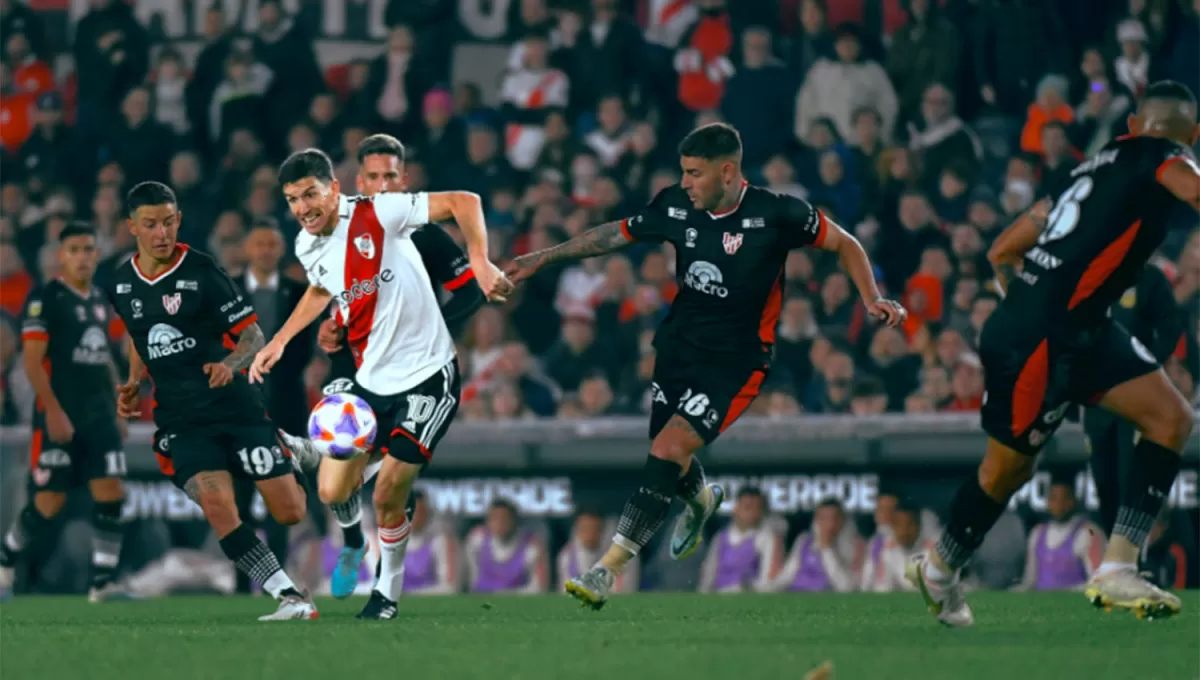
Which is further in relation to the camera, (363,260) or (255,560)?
(363,260)

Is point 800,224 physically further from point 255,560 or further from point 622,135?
point 622,135

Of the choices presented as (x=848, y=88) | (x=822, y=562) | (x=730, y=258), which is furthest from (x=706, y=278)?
(x=848, y=88)

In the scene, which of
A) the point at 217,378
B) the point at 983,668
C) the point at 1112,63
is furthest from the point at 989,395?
the point at 1112,63

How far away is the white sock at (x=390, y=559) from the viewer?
9969 mm

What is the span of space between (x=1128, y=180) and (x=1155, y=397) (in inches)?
36.1

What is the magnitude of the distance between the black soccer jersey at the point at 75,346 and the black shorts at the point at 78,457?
9 cm

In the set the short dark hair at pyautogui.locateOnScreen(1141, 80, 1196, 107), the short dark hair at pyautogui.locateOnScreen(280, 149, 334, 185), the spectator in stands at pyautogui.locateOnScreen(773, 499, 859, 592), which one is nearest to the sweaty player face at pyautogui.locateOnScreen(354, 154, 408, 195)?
the short dark hair at pyautogui.locateOnScreen(280, 149, 334, 185)

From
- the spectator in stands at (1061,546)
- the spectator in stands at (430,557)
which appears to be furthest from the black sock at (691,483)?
the spectator in stands at (430,557)

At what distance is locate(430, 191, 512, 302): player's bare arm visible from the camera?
9.23 metres

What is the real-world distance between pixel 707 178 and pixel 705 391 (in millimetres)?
994

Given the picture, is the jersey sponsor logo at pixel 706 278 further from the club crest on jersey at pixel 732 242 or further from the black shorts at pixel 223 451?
the black shorts at pixel 223 451

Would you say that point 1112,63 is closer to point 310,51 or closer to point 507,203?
point 507,203

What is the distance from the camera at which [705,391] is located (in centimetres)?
968

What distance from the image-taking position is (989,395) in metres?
8.45
